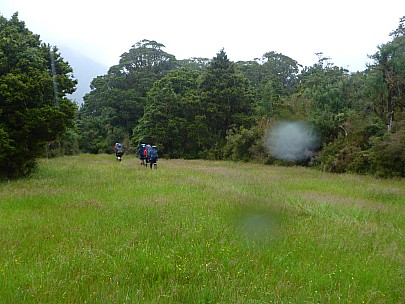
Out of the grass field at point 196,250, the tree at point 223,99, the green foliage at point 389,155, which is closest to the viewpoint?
the grass field at point 196,250

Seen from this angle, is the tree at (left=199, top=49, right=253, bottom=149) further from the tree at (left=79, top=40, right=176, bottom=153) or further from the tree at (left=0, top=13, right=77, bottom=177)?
the tree at (left=0, top=13, right=77, bottom=177)

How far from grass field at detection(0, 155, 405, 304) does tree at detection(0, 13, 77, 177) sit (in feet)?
13.3

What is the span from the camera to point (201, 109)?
38000mm

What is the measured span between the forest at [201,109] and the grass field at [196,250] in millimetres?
5164

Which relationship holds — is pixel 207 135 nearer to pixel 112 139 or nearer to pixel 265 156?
pixel 265 156

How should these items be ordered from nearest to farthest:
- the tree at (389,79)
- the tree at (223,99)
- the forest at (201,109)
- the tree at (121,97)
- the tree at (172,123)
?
the forest at (201,109) → the tree at (389,79) → the tree at (223,99) → the tree at (172,123) → the tree at (121,97)

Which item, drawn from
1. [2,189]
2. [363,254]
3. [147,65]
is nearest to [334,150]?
[363,254]

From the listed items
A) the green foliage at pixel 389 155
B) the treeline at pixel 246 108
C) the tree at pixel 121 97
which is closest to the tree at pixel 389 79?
the treeline at pixel 246 108

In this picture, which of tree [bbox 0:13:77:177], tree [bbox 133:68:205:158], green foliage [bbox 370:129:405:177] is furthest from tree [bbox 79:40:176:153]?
green foliage [bbox 370:129:405:177]

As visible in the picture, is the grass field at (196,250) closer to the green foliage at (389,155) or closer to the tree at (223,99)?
the green foliage at (389,155)

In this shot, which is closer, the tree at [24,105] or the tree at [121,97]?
the tree at [24,105]

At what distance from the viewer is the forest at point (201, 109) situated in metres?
13.6

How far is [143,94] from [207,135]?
18.4m

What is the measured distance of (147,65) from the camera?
55875 millimetres
